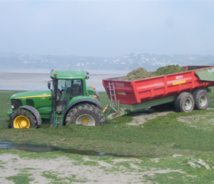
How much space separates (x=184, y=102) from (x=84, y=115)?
4.65 m

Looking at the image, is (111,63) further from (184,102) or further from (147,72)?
(147,72)

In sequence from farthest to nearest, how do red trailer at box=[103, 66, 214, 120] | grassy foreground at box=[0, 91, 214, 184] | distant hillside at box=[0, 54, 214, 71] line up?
distant hillside at box=[0, 54, 214, 71] → red trailer at box=[103, 66, 214, 120] → grassy foreground at box=[0, 91, 214, 184]

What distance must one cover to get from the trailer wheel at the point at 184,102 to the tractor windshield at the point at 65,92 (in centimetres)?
442

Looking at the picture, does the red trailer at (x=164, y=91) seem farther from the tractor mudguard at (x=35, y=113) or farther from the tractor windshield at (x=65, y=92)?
the tractor mudguard at (x=35, y=113)

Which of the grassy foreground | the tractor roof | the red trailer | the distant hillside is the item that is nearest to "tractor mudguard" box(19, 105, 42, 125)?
the grassy foreground

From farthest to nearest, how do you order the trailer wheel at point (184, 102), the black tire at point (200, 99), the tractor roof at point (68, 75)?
the black tire at point (200, 99)
the trailer wheel at point (184, 102)
the tractor roof at point (68, 75)

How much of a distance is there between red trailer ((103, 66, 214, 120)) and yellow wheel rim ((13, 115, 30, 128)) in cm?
335

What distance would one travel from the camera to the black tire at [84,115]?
1045cm

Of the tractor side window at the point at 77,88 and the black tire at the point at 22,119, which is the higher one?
the tractor side window at the point at 77,88

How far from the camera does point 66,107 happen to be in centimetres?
1068

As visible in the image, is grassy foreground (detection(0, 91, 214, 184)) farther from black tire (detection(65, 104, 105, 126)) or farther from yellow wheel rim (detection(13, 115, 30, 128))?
yellow wheel rim (detection(13, 115, 30, 128))

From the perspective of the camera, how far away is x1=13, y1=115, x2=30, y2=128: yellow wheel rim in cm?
1059

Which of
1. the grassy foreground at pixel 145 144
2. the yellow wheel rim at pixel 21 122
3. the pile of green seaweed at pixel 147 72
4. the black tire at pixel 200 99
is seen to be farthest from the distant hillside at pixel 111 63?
the yellow wheel rim at pixel 21 122

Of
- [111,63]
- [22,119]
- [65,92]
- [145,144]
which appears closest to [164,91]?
[65,92]
